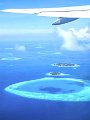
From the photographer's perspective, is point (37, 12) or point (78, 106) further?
point (78, 106)

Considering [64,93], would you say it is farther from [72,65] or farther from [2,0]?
[2,0]

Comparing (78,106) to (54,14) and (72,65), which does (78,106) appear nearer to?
(72,65)

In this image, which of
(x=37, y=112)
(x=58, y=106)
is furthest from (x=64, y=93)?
(x=37, y=112)

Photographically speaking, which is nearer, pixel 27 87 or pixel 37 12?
pixel 37 12

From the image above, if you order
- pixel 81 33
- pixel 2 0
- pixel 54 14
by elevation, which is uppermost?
pixel 2 0

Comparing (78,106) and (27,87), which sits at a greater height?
(27,87)

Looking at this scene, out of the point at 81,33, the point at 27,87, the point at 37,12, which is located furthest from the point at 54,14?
the point at 27,87
